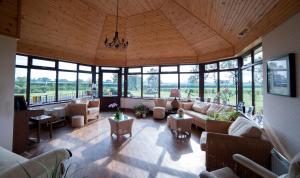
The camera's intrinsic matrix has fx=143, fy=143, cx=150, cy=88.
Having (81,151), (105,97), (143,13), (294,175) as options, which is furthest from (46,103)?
(294,175)

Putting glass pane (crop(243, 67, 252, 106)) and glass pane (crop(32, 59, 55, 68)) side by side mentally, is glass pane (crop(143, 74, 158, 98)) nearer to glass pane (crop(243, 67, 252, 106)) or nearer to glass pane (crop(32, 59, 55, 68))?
glass pane (crop(243, 67, 252, 106))

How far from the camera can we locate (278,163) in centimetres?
208

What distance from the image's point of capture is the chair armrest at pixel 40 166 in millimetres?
1233

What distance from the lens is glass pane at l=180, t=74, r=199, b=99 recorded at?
22.6 feet

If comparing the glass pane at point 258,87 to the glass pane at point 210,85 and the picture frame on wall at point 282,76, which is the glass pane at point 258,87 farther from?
the glass pane at point 210,85

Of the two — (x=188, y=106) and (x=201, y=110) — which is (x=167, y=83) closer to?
(x=188, y=106)

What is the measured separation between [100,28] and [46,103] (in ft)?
12.2

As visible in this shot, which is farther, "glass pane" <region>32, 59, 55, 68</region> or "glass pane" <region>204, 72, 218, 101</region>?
"glass pane" <region>204, 72, 218, 101</region>

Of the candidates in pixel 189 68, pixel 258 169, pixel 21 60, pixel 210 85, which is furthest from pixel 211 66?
pixel 21 60

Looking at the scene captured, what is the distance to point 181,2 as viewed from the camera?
4090 millimetres

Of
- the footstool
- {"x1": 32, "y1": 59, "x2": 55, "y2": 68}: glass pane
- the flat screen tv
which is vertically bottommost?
the footstool

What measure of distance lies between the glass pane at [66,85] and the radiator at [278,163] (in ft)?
23.8

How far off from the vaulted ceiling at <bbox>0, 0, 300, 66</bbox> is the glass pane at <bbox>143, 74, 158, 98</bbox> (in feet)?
3.07

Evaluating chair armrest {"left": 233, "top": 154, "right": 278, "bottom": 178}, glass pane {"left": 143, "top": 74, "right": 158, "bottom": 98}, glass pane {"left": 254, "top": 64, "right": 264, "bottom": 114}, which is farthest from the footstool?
glass pane {"left": 254, "top": 64, "right": 264, "bottom": 114}
